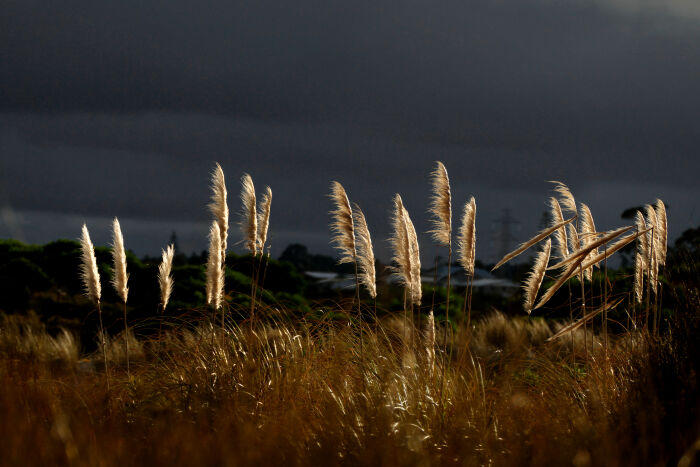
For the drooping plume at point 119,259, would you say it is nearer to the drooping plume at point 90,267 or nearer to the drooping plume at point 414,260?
the drooping plume at point 90,267

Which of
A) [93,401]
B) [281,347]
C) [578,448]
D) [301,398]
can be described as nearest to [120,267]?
[93,401]

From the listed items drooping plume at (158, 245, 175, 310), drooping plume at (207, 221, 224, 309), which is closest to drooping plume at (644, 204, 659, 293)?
drooping plume at (207, 221, 224, 309)

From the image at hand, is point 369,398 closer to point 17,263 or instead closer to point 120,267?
point 120,267

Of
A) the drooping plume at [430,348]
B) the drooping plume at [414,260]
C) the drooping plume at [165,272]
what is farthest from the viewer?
the drooping plume at [165,272]

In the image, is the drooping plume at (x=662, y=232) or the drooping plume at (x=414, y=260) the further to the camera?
the drooping plume at (x=662, y=232)

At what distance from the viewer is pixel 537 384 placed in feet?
20.6

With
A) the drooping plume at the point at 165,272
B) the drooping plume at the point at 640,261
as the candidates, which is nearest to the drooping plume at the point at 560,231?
the drooping plume at the point at 640,261

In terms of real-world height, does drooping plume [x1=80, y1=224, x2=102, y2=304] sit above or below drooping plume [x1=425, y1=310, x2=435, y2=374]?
above

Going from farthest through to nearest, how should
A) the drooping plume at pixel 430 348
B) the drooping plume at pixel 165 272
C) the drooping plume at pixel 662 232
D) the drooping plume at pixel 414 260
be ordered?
the drooping plume at pixel 662 232
the drooping plume at pixel 165 272
the drooping plume at pixel 414 260
the drooping plume at pixel 430 348

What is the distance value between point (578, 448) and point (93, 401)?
12.9ft

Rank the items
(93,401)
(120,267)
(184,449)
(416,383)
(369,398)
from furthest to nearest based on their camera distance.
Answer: (120,267) → (93,401) → (416,383) → (369,398) → (184,449)

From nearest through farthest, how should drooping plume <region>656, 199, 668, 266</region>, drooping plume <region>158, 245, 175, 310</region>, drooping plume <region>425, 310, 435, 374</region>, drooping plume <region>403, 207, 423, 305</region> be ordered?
1. drooping plume <region>425, 310, 435, 374</region>
2. drooping plume <region>403, 207, 423, 305</region>
3. drooping plume <region>158, 245, 175, 310</region>
4. drooping plume <region>656, 199, 668, 266</region>

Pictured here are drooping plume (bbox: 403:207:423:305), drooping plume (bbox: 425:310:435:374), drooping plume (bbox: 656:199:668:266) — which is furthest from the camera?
drooping plume (bbox: 656:199:668:266)

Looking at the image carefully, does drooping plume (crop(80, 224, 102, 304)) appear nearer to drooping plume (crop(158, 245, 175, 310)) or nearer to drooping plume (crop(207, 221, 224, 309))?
drooping plume (crop(158, 245, 175, 310))
